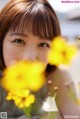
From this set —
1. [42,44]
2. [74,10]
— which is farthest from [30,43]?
[74,10]

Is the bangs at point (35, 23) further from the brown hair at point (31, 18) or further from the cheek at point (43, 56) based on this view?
the cheek at point (43, 56)

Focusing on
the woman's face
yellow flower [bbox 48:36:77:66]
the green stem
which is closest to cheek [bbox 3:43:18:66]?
the woman's face

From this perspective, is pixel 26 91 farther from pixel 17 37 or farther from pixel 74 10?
pixel 74 10

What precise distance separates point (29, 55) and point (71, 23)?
0.42 metres

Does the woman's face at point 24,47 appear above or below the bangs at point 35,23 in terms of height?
below

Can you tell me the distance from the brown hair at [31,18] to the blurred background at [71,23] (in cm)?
4

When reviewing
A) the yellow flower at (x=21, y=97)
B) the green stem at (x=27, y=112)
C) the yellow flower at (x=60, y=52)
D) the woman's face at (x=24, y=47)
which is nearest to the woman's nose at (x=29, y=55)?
the woman's face at (x=24, y=47)

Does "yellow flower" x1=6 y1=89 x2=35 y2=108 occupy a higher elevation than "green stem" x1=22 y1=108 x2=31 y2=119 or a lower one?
higher

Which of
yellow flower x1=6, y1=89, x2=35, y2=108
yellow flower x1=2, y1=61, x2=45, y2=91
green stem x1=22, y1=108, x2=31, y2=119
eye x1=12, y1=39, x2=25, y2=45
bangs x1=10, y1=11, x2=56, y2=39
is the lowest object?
green stem x1=22, y1=108, x2=31, y2=119

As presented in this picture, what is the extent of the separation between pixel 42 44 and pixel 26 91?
1.29 ft

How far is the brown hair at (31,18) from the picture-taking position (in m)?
5.14

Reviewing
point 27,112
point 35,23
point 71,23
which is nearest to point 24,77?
point 27,112

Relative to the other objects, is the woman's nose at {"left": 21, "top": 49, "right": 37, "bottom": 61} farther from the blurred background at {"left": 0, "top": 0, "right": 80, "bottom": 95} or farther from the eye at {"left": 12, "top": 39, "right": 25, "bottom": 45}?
the blurred background at {"left": 0, "top": 0, "right": 80, "bottom": 95}

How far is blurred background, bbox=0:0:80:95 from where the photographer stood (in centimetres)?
515
